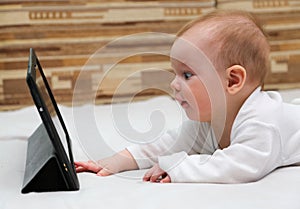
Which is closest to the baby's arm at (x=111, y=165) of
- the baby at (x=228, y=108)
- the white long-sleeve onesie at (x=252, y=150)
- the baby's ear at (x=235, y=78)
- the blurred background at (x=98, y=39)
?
the baby at (x=228, y=108)

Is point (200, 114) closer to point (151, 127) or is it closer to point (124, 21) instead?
point (151, 127)

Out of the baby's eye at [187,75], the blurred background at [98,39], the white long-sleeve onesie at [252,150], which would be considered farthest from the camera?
the blurred background at [98,39]

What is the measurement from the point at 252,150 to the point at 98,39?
128cm

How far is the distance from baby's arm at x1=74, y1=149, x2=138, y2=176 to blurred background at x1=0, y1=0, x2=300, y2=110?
0.93 meters

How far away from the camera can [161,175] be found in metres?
1.10

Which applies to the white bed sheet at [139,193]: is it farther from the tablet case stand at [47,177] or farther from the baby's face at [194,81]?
the baby's face at [194,81]

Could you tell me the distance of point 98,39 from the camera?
2223 mm

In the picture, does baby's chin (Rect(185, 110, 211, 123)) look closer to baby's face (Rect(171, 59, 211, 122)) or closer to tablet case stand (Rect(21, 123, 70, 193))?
baby's face (Rect(171, 59, 211, 122))

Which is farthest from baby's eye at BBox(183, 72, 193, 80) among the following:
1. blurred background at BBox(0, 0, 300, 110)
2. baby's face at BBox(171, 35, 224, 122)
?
blurred background at BBox(0, 0, 300, 110)

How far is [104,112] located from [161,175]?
0.90 metres

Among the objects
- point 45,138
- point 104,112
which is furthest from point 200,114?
point 104,112

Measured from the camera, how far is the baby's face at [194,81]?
1131 millimetres

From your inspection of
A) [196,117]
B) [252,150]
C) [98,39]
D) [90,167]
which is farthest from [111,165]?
[98,39]

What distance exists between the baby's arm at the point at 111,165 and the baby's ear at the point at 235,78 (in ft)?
0.85
